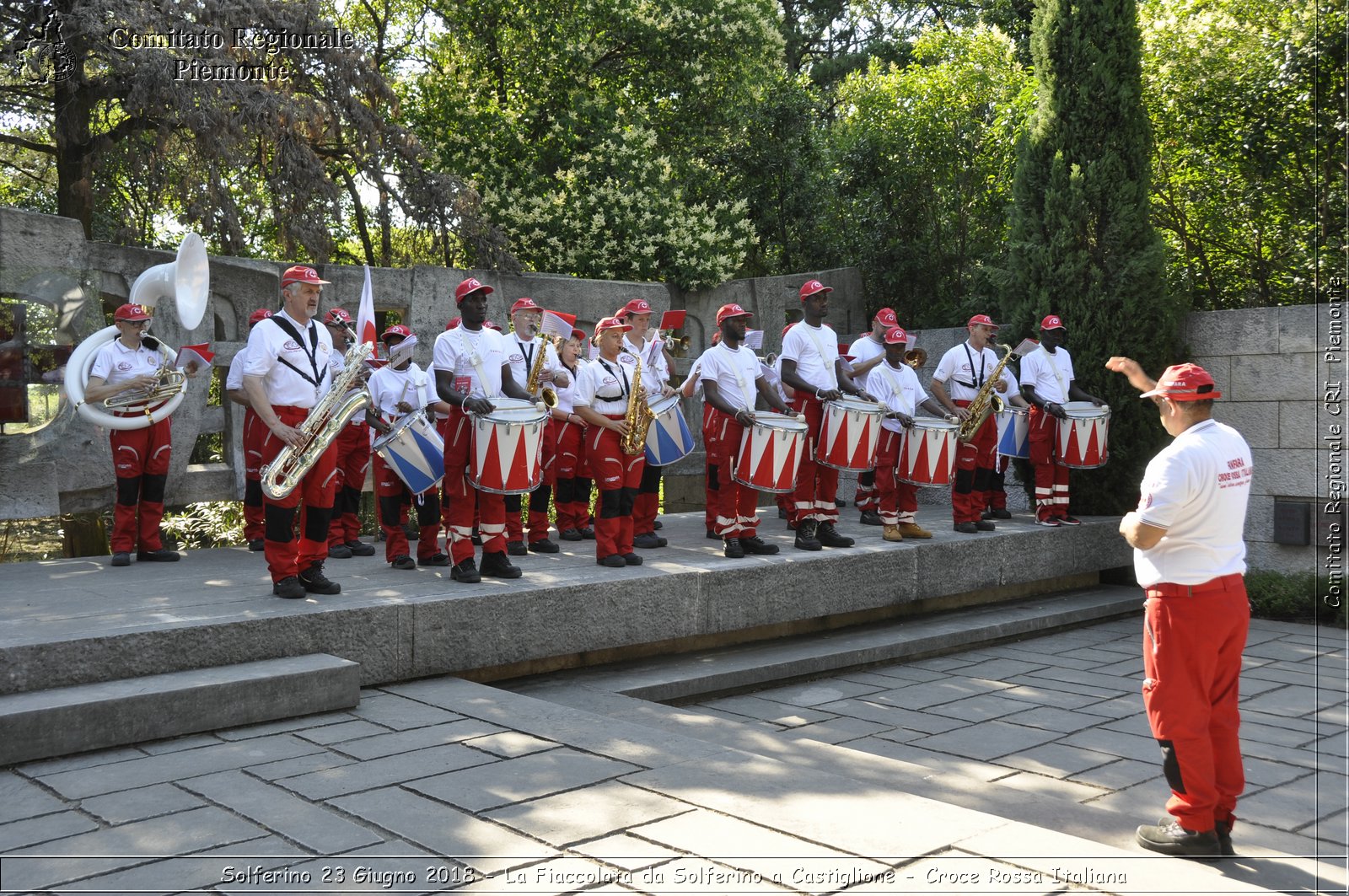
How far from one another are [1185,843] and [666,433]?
5206mm

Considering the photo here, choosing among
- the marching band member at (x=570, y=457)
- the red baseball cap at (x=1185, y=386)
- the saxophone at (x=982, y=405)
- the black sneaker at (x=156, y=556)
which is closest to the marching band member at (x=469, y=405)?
the marching band member at (x=570, y=457)

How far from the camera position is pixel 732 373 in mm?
8477

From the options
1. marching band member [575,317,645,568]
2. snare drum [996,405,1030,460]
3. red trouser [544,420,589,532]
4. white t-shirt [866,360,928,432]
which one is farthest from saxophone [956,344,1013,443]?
marching band member [575,317,645,568]

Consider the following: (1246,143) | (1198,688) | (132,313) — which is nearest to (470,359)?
(132,313)

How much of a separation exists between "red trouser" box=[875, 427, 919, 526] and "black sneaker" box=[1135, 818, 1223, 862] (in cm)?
529

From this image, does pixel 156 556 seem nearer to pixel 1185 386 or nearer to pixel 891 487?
pixel 891 487

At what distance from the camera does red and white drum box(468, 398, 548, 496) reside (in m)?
6.75

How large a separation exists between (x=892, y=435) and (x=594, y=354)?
2.94m

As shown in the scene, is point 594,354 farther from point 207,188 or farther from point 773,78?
point 773,78

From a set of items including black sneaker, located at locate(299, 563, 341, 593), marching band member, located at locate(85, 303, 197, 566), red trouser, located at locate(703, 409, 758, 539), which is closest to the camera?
black sneaker, located at locate(299, 563, 341, 593)

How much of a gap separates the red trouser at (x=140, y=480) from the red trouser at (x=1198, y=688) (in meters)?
6.49

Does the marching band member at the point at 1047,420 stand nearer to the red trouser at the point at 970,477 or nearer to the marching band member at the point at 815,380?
the red trouser at the point at 970,477

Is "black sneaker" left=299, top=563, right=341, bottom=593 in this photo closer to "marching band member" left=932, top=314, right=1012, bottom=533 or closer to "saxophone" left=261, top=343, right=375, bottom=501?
"saxophone" left=261, top=343, right=375, bottom=501

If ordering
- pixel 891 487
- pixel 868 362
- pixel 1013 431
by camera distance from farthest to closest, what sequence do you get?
pixel 1013 431
pixel 868 362
pixel 891 487
